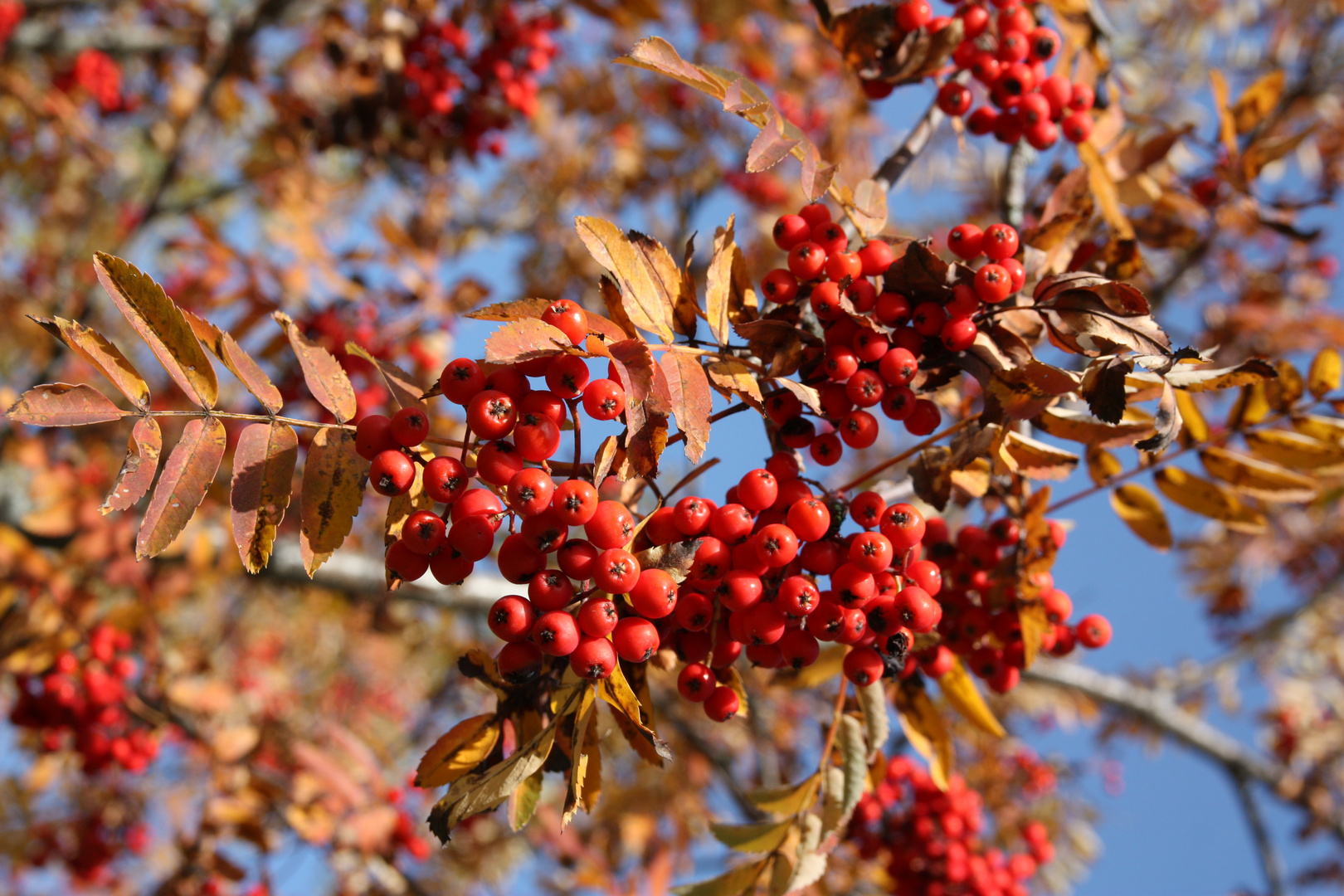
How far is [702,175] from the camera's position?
6.63m

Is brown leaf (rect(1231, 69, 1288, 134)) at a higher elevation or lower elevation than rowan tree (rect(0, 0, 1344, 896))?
higher

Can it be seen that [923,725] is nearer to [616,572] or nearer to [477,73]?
[616,572]

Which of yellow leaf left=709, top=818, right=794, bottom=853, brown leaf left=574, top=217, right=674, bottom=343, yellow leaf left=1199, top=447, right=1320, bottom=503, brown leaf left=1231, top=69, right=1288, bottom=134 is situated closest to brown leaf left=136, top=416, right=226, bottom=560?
brown leaf left=574, top=217, right=674, bottom=343

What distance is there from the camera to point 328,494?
143 centimetres

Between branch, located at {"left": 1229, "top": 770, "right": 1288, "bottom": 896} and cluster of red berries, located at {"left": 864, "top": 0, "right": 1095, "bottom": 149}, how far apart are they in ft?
15.8

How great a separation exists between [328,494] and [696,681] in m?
0.76

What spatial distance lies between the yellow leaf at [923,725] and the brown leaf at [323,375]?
1.47 meters

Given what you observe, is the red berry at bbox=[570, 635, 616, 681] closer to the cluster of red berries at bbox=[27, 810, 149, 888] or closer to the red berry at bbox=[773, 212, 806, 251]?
the red berry at bbox=[773, 212, 806, 251]

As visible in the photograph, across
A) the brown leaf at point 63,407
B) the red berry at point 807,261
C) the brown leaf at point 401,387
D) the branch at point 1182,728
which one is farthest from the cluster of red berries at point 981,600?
the branch at point 1182,728

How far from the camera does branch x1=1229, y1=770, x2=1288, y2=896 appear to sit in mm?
5168

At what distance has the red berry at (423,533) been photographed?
1361 mm

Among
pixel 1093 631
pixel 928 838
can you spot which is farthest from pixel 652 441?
pixel 928 838

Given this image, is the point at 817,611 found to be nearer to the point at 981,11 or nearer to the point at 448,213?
the point at 981,11

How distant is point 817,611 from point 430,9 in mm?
3405
